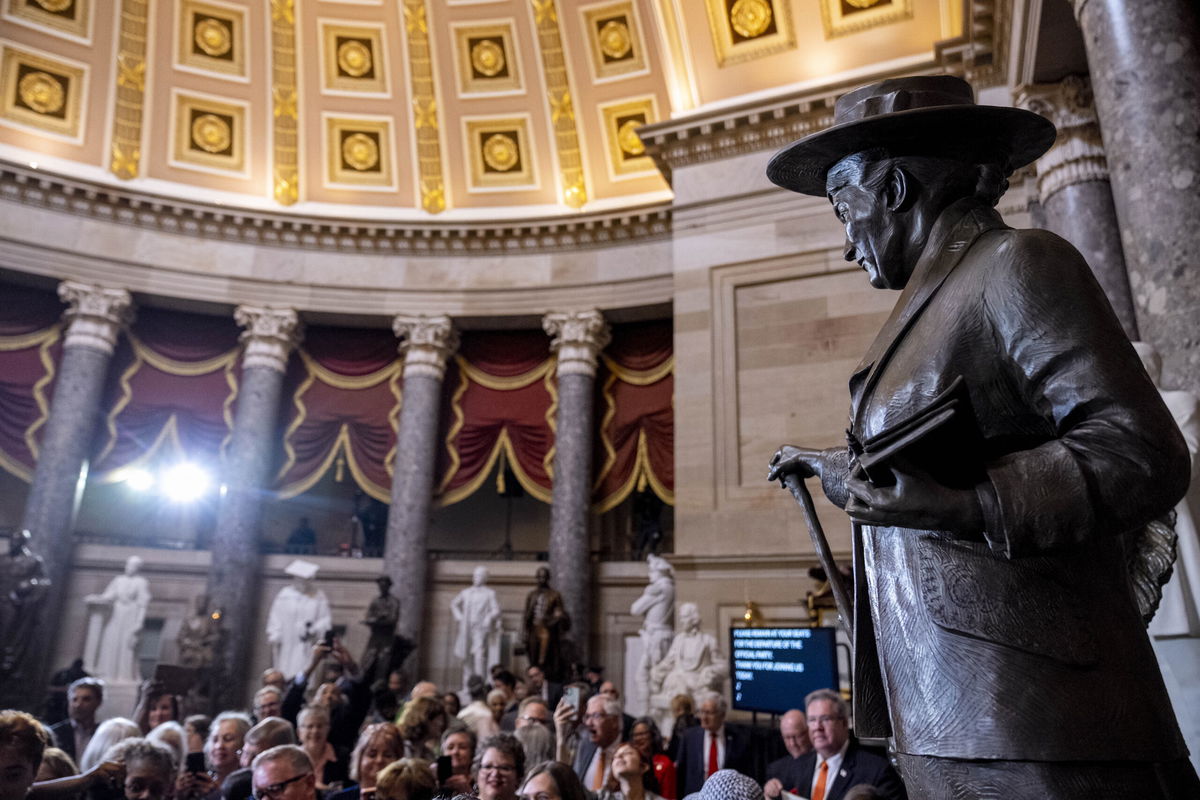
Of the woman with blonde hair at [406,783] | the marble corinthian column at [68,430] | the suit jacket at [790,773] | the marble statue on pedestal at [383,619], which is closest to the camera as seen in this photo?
the woman with blonde hair at [406,783]

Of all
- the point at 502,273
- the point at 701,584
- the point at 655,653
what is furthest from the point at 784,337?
the point at 502,273

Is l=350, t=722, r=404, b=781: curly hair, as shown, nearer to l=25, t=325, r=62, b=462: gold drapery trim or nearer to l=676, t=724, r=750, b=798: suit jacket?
l=676, t=724, r=750, b=798: suit jacket

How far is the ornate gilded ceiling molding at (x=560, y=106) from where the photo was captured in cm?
1620

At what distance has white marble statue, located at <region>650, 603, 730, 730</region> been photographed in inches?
368

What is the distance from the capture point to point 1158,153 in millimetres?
4523

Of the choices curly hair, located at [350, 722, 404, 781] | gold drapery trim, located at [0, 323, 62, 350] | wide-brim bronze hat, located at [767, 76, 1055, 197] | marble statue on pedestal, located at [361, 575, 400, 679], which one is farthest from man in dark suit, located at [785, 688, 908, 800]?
gold drapery trim, located at [0, 323, 62, 350]

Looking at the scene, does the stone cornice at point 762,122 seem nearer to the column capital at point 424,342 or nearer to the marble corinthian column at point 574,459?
the marble corinthian column at point 574,459

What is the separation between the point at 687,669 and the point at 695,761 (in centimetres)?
328

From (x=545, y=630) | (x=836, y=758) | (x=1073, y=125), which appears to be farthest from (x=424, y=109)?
(x=836, y=758)

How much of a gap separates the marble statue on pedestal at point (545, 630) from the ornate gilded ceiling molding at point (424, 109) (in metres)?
8.72

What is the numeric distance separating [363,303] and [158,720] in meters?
11.3

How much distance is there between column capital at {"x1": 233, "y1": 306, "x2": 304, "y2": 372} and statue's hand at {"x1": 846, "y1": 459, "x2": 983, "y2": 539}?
53.9 ft

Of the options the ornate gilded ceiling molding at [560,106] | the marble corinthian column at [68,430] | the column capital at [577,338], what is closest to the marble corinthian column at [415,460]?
the column capital at [577,338]

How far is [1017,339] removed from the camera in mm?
1258
